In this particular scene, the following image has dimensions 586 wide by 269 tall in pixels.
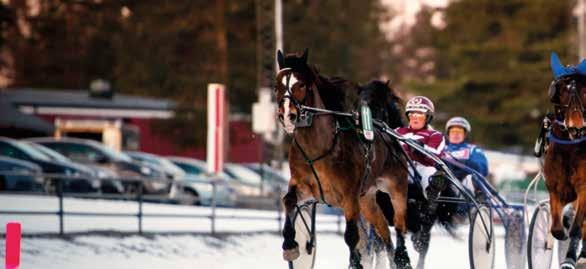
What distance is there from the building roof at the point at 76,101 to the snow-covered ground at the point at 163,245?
28.0 m

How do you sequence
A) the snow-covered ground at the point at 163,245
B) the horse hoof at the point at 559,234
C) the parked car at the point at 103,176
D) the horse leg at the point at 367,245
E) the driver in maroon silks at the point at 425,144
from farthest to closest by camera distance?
1. the parked car at the point at 103,176
2. the snow-covered ground at the point at 163,245
3. the driver in maroon silks at the point at 425,144
4. the horse leg at the point at 367,245
5. the horse hoof at the point at 559,234

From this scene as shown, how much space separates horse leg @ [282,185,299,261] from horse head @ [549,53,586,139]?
9.12ft

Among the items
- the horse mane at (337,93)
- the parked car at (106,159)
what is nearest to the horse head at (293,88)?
the horse mane at (337,93)

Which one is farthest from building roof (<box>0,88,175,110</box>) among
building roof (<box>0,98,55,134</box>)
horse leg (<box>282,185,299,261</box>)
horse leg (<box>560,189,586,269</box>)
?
horse leg (<box>560,189,586,269</box>)

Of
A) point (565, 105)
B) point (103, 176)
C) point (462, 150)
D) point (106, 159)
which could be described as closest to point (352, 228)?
point (565, 105)

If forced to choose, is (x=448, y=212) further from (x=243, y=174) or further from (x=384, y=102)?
(x=243, y=174)

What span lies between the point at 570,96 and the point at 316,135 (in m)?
2.55

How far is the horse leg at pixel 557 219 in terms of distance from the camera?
13086mm

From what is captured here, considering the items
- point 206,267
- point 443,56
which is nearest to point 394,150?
point 206,267

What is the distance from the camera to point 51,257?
53.8 ft

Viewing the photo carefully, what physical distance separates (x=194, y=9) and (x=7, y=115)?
12983 millimetres

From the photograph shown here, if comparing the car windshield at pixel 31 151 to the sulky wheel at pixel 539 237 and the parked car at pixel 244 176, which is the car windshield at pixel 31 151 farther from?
the sulky wheel at pixel 539 237

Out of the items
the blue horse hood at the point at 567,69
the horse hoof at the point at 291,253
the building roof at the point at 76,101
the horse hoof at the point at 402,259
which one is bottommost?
the horse hoof at the point at 402,259

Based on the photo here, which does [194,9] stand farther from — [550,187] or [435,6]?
[550,187]
